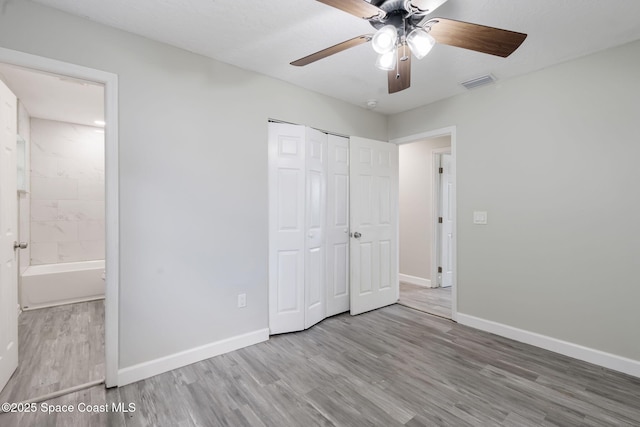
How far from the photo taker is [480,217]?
3.09 m

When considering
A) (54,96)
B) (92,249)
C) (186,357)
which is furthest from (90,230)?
(186,357)

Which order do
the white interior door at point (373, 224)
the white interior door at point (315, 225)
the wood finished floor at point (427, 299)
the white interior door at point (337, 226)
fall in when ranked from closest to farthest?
the white interior door at point (315, 225)
the white interior door at point (337, 226)
the white interior door at point (373, 224)
the wood finished floor at point (427, 299)

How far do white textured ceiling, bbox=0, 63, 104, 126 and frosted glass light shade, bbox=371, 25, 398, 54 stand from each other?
7.96ft

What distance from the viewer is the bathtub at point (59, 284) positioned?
11.9 feet

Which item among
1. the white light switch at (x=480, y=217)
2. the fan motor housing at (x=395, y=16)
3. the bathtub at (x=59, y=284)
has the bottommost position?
the bathtub at (x=59, y=284)

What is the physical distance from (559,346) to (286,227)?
8.81 feet

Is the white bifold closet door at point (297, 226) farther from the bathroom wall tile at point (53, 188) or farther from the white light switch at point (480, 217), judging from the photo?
the bathroom wall tile at point (53, 188)

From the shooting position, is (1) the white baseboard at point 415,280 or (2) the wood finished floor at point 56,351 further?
(1) the white baseboard at point 415,280

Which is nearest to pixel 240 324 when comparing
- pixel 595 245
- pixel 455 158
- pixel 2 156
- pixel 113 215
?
pixel 113 215

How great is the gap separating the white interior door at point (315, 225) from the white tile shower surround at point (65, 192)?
3.55 metres

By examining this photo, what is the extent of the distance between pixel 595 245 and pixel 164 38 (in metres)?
3.82

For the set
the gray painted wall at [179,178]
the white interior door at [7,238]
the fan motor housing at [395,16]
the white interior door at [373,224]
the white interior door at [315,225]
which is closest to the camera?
the fan motor housing at [395,16]

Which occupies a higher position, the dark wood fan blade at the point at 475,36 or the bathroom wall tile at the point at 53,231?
the dark wood fan blade at the point at 475,36

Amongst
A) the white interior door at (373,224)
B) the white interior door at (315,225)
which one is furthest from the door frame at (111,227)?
the white interior door at (373,224)
